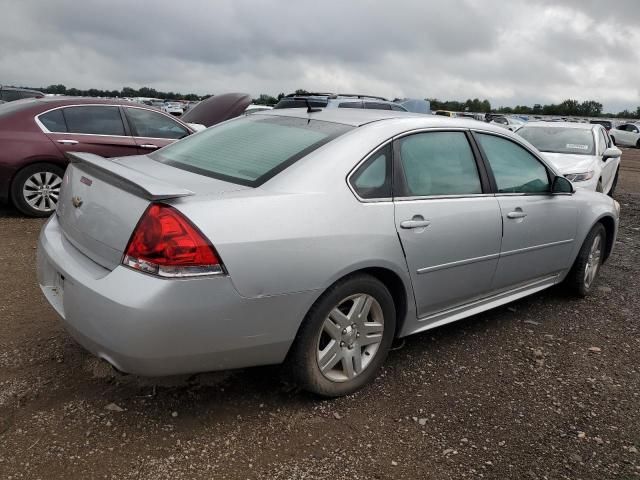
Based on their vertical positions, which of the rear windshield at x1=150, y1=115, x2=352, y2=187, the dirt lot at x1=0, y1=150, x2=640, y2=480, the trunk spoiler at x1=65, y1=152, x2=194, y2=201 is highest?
the rear windshield at x1=150, y1=115, x2=352, y2=187

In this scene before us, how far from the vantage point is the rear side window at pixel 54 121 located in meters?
6.79

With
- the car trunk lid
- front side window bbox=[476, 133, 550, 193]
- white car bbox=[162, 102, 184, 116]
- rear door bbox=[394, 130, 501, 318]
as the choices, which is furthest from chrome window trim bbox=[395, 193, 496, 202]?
white car bbox=[162, 102, 184, 116]

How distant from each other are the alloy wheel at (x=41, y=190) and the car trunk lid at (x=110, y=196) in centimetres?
414

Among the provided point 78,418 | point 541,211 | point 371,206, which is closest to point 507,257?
point 541,211

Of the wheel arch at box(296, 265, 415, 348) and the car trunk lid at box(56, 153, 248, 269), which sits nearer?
the car trunk lid at box(56, 153, 248, 269)

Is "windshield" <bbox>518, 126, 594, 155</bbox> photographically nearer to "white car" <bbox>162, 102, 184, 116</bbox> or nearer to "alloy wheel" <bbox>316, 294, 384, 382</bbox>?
"alloy wheel" <bbox>316, 294, 384, 382</bbox>

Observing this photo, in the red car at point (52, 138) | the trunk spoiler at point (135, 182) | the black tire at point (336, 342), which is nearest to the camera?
the trunk spoiler at point (135, 182)

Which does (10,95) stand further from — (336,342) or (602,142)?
(336,342)

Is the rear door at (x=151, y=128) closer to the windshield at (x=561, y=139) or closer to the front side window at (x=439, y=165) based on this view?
the front side window at (x=439, y=165)

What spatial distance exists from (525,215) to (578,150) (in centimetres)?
550

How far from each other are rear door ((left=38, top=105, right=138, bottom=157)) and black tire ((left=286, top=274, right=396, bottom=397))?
5.34 meters

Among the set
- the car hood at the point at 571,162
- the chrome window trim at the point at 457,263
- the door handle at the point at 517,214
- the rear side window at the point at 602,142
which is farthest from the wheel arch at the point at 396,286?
the rear side window at the point at 602,142

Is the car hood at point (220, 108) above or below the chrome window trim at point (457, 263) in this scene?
above

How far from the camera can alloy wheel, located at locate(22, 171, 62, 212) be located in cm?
661
